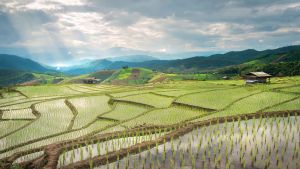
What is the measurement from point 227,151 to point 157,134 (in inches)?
203

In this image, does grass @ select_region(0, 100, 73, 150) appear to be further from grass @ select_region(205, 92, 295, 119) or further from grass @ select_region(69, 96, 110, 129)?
grass @ select_region(205, 92, 295, 119)

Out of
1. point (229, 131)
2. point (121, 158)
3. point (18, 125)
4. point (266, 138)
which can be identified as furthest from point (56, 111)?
point (266, 138)

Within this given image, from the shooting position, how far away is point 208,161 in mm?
9773

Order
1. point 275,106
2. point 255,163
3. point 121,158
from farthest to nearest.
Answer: point 275,106, point 121,158, point 255,163

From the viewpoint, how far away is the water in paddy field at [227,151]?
374 inches

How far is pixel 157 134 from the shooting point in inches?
584

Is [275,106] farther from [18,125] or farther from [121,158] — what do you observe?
[18,125]

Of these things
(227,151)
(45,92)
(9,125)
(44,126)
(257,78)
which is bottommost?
(9,125)

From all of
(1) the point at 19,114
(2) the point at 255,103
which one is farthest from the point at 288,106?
(1) the point at 19,114

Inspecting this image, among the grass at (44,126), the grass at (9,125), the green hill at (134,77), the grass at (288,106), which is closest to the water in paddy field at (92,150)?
the grass at (44,126)

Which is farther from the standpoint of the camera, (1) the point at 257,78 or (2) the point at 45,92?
(1) the point at 257,78

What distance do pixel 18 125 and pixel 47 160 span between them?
1083 centimetres

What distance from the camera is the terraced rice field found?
1027 cm

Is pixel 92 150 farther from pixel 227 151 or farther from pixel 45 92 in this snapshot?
pixel 45 92
